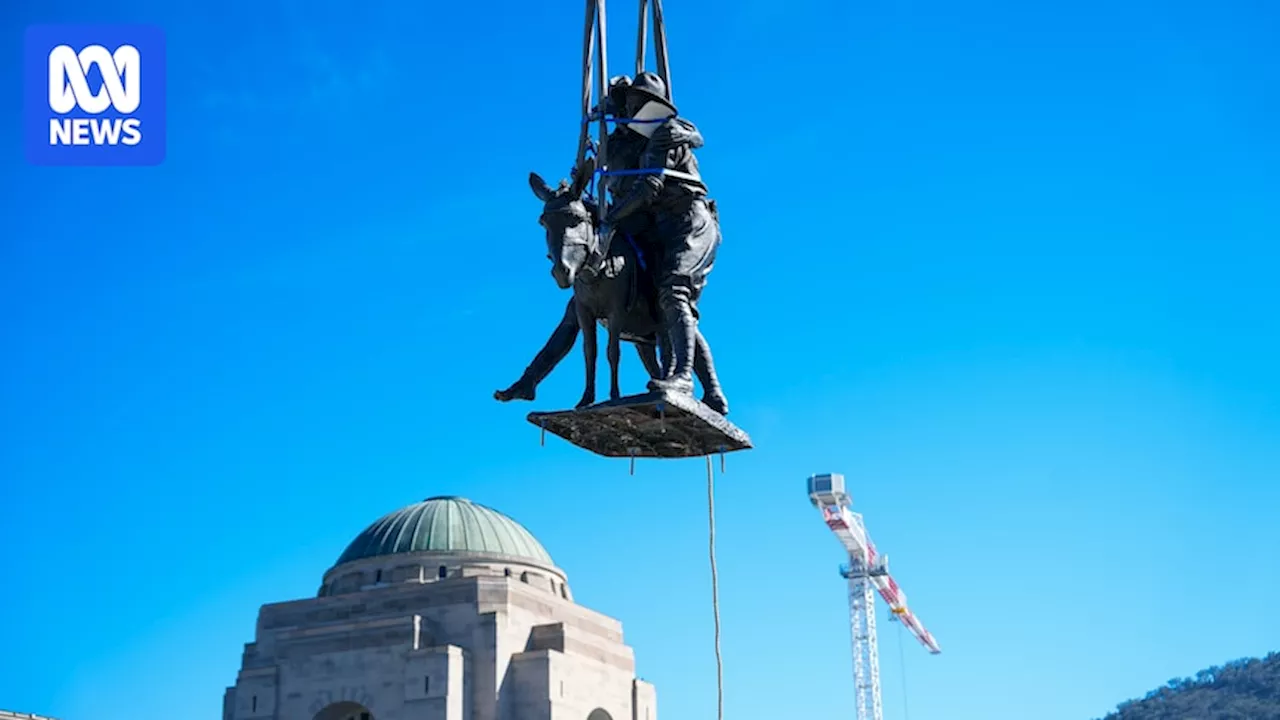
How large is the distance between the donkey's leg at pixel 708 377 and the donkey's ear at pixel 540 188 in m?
2.02

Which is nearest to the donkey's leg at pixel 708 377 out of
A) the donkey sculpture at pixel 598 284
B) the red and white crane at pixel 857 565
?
the donkey sculpture at pixel 598 284

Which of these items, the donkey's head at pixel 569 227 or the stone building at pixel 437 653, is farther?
the stone building at pixel 437 653

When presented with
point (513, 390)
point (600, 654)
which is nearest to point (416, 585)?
point (600, 654)

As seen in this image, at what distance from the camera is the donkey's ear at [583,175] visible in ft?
42.4

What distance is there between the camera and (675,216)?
44.9ft

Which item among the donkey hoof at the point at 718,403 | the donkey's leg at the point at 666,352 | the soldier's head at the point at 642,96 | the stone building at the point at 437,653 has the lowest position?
the donkey hoof at the point at 718,403

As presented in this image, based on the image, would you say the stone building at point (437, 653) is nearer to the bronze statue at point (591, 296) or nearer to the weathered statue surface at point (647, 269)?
the bronze statue at point (591, 296)

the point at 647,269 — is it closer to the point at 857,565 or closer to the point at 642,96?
the point at 642,96

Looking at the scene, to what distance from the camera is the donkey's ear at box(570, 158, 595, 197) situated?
42.4 ft

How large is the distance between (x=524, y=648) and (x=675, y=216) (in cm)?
6129

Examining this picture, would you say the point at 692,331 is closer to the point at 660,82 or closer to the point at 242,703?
the point at 660,82

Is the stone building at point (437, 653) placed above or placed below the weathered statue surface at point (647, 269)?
above

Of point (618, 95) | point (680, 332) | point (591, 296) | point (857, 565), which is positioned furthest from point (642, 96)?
point (857, 565)

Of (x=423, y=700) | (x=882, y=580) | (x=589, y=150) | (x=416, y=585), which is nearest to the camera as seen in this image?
(x=589, y=150)
